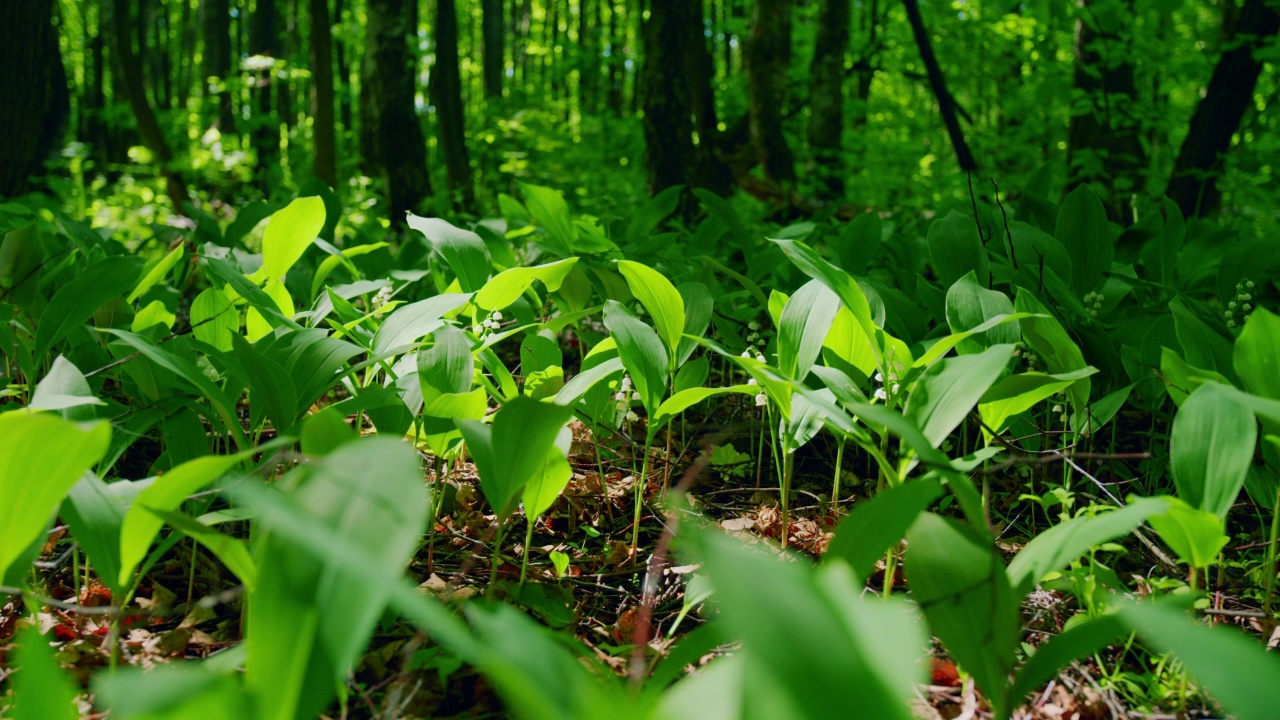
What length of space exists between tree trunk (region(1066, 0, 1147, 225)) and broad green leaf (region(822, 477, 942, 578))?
4.52 metres

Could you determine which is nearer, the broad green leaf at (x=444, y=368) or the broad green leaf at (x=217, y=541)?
the broad green leaf at (x=217, y=541)

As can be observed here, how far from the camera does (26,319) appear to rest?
2039 millimetres

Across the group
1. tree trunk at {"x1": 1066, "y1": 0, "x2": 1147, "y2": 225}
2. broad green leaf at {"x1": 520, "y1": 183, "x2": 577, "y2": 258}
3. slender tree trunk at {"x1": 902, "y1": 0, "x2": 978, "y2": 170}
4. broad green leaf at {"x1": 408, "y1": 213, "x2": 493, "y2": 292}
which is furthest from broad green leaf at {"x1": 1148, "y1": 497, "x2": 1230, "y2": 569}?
tree trunk at {"x1": 1066, "y1": 0, "x2": 1147, "y2": 225}

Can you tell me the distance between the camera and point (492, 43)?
48.3 ft

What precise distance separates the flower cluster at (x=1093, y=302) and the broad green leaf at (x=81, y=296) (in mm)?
2247

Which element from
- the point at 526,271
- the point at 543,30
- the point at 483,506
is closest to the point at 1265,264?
the point at 526,271

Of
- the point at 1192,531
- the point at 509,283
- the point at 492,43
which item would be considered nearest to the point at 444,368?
the point at 509,283

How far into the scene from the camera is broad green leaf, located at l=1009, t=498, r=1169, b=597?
0.94 metres

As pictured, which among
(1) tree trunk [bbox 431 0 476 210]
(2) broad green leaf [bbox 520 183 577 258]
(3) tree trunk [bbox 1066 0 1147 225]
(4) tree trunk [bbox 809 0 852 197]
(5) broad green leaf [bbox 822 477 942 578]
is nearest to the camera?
(5) broad green leaf [bbox 822 477 942 578]

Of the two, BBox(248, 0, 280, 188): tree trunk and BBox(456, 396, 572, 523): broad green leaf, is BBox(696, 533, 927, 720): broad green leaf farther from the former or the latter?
BBox(248, 0, 280, 188): tree trunk

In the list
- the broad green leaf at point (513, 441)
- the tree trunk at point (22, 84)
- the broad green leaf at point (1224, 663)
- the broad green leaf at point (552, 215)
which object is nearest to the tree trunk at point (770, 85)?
the broad green leaf at point (552, 215)

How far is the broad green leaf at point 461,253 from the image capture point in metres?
2.11

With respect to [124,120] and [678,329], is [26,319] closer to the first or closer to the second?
[678,329]

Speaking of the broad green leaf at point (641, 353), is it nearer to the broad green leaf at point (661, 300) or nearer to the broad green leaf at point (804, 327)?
the broad green leaf at point (661, 300)
